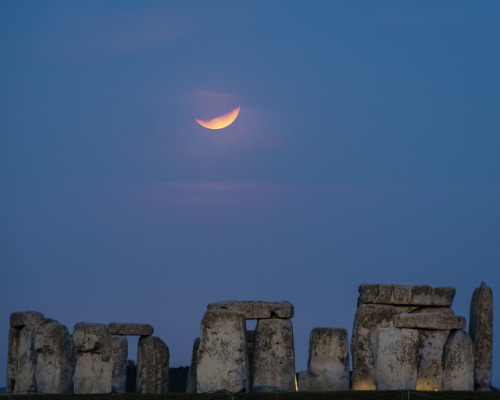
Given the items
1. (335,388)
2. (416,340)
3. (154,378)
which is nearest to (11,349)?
(154,378)

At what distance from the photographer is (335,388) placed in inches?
1043

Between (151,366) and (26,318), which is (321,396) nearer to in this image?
(151,366)

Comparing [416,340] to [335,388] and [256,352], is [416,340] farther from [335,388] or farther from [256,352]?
[256,352]

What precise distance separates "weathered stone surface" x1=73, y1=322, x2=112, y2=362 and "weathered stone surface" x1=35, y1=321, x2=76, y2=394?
805mm

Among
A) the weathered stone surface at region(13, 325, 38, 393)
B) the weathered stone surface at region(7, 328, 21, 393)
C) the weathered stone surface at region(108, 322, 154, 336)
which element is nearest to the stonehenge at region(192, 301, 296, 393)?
the weathered stone surface at region(108, 322, 154, 336)

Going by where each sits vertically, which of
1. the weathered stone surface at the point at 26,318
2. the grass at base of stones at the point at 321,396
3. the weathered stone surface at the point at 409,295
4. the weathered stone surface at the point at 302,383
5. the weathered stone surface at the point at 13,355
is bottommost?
the grass at base of stones at the point at 321,396

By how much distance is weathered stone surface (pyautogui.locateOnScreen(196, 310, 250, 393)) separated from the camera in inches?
977

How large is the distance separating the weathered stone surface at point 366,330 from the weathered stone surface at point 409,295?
211 mm

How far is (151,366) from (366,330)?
18.9ft

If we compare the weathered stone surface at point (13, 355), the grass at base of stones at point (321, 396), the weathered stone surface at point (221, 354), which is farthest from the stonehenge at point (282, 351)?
the grass at base of stones at point (321, 396)

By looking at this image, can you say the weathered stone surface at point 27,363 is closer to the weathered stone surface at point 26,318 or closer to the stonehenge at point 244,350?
the weathered stone surface at point 26,318

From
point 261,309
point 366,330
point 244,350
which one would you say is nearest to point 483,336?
point 366,330

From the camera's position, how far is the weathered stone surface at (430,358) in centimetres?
2628

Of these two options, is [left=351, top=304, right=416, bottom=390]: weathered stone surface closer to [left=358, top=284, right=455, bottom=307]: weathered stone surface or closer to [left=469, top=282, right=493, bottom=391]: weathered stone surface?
[left=358, top=284, right=455, bottom=307]: weathered stone surface
